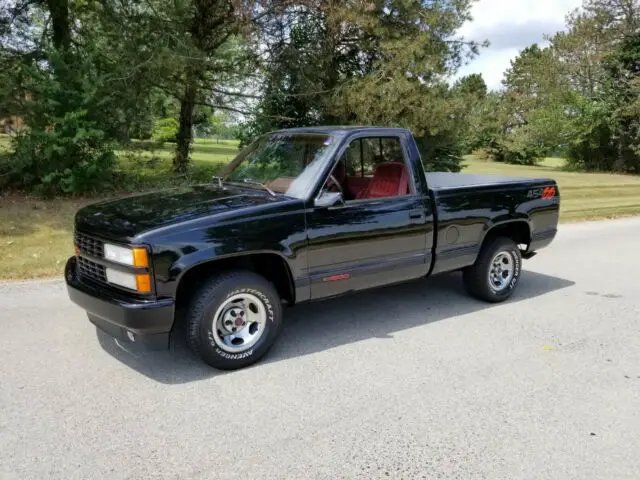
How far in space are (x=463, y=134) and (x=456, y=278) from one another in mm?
9875

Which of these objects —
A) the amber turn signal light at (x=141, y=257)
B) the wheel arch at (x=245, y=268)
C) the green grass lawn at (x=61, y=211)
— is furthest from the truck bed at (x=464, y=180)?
the green grass lawn at (x=61, y=211)

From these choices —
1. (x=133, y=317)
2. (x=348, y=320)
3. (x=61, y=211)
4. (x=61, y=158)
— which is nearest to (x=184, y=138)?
(x=61, y=158)

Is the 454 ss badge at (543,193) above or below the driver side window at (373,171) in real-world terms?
below

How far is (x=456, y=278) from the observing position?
7535 millimetres

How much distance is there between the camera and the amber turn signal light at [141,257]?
394 cm

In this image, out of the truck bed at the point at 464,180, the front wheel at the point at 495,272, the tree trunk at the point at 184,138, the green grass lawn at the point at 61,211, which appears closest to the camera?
the truck bed at the point at 464,180

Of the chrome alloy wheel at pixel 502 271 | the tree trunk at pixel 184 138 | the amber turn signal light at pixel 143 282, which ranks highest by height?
the tree trunk at pixel 184 138

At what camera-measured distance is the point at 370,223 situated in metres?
5.12

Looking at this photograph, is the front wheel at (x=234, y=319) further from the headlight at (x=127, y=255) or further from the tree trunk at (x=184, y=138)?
the tree trunk at (x=184, y=138)

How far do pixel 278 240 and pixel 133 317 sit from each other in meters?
1.25

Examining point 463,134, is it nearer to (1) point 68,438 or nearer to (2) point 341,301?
(2) point 341,301

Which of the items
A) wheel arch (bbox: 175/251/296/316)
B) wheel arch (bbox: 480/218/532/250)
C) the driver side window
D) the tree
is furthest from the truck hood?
the tree

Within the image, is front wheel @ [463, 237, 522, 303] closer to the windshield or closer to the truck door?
the truck door

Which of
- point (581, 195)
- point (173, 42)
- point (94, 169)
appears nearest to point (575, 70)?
point (581, 195)
